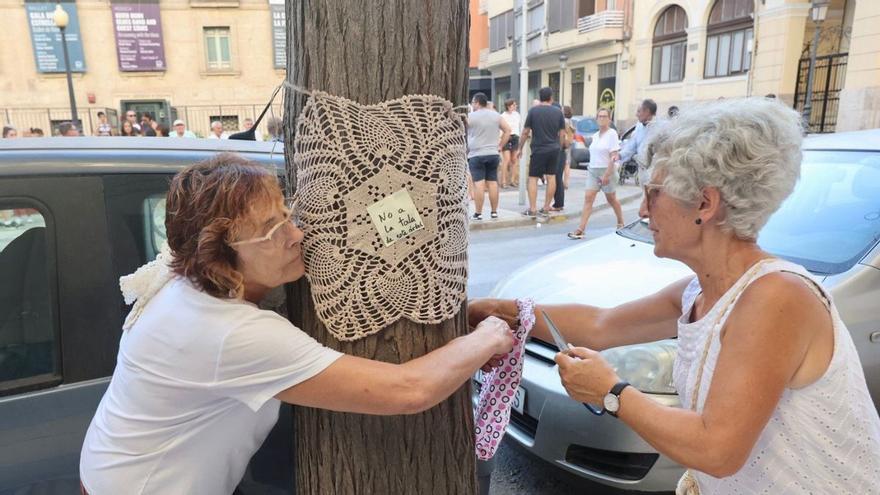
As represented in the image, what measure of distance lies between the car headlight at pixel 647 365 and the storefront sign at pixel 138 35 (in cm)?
2739

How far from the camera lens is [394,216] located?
4.42 ft

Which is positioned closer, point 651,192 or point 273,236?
point 273,236

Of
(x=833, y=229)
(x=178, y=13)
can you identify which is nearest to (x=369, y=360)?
(x=833, y=229)

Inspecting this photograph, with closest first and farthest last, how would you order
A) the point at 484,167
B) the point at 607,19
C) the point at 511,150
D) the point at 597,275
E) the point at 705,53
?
the point at 597,275, the point at 484,167, the point at 511,150, the point at 705,53, the point at 607,19

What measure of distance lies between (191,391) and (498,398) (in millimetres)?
791

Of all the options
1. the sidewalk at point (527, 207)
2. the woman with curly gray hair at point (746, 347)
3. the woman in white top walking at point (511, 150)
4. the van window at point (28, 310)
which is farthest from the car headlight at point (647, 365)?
the woman in white top walking at point (511, 150)

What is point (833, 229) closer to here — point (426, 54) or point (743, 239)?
point (743, 239)

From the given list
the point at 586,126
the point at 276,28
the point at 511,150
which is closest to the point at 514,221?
the point at 511,150

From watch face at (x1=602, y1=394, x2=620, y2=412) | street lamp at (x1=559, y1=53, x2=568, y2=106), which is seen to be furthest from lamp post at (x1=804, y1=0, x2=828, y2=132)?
watch face at (x1=602, y1=394, x2=620, y2=412)

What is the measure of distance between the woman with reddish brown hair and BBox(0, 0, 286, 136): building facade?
25.8 metres

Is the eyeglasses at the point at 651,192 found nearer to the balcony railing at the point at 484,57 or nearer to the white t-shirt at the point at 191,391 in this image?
the white t-shirt at the point at 191,391

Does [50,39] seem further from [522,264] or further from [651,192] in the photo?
[651,192]

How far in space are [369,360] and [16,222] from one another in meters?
1.31

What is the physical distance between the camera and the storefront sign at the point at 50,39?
2447 cm
